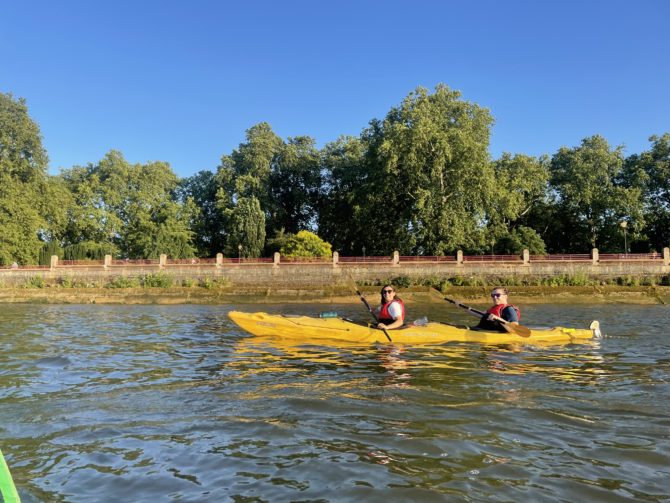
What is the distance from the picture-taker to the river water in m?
3.71

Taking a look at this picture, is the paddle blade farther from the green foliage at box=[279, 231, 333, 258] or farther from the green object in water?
the green foliage at box=[279, 231, 333, 258]

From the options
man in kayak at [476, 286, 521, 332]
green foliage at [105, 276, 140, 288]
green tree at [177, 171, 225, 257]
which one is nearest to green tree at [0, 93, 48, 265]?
green foliage at [105, 276, 140, 288]

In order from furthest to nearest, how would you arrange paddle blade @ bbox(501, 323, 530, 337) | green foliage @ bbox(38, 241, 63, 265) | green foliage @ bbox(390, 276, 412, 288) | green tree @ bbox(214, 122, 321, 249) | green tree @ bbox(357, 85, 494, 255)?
green tree @ bbox(214, 122, 321, 249)
green foliage @ bbox(38, 241, 63, 265)
green tree @ bbox(357, 85, 494, 255)
green foliage @ bbox(390, 276, 412, 288)
paddle blade @ bbox(501, 323, 530, 337)

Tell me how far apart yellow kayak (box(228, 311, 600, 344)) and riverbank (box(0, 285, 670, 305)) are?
16.3 meters

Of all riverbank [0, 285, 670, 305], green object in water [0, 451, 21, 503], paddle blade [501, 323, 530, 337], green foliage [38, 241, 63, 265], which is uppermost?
green foliage [38, 241, 63, 265]

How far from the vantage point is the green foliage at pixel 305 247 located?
117ft

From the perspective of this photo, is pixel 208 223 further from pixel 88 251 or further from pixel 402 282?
pixel 402 282

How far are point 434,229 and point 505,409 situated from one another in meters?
30.0

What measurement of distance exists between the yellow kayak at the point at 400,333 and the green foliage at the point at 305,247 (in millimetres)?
23316

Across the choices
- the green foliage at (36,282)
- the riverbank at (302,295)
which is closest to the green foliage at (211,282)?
the riverbank at (302,295)

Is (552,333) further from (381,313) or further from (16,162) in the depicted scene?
(16,162)

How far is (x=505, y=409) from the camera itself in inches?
223

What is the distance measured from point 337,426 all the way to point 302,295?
25.6m

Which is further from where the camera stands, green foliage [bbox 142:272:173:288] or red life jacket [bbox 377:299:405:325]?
green foliage [bbox 142:272:173:288]
